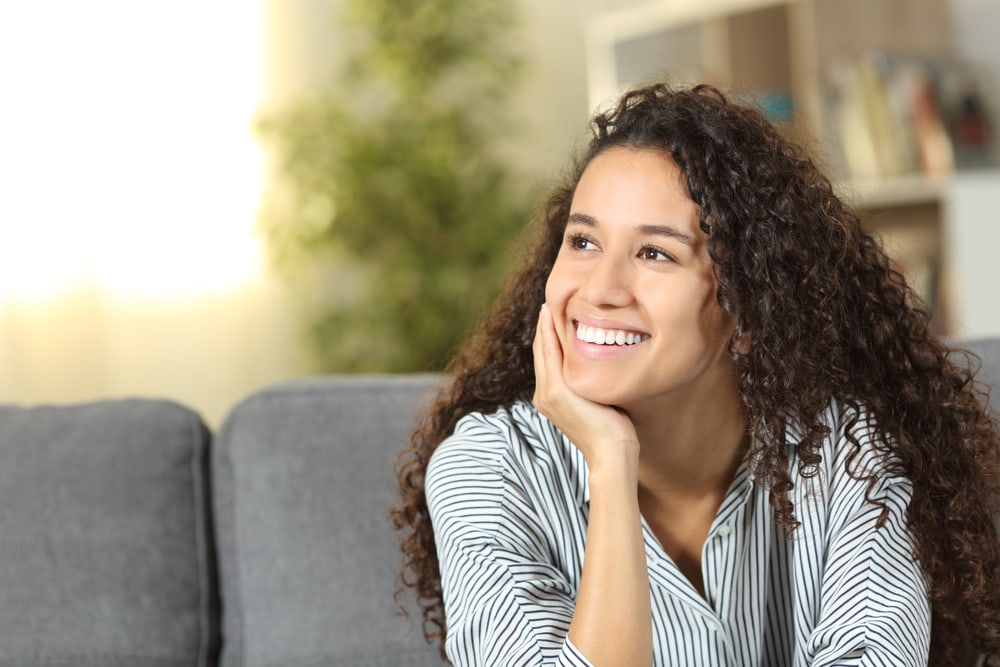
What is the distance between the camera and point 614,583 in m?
1.17

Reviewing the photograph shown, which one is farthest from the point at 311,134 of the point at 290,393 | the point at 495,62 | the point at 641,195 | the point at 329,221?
the point at 641,195

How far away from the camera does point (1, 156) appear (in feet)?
11.5

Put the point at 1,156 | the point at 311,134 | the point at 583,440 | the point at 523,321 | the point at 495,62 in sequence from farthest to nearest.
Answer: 1. the point at 495,62
2. the point at 311,134
3. the point at 1,156
4. the point at 523,321
5. the point at 583,440

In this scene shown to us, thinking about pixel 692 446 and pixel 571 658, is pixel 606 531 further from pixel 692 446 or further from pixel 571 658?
pixel 692 446

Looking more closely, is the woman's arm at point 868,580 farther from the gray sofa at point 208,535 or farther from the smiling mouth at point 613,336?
the gray sofa at point 208,535

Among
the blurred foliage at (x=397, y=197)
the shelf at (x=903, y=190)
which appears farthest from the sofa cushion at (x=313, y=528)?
the blurred foliage at (x=397, y=197)

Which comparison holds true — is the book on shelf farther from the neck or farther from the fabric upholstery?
the neck

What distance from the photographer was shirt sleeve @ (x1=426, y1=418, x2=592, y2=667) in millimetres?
1179

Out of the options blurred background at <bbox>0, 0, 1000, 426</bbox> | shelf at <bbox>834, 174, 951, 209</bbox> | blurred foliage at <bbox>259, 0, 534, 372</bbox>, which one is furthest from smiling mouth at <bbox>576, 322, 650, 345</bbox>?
blurred foliage at <bbox>259, 0, 534, 372</bbox>

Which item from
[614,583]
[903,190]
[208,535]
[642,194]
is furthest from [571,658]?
[903,190]

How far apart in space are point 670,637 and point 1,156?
9.53 ft

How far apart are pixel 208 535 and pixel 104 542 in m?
0.14

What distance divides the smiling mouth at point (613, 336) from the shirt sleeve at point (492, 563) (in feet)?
0.57

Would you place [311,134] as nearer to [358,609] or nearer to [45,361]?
[45,361]
